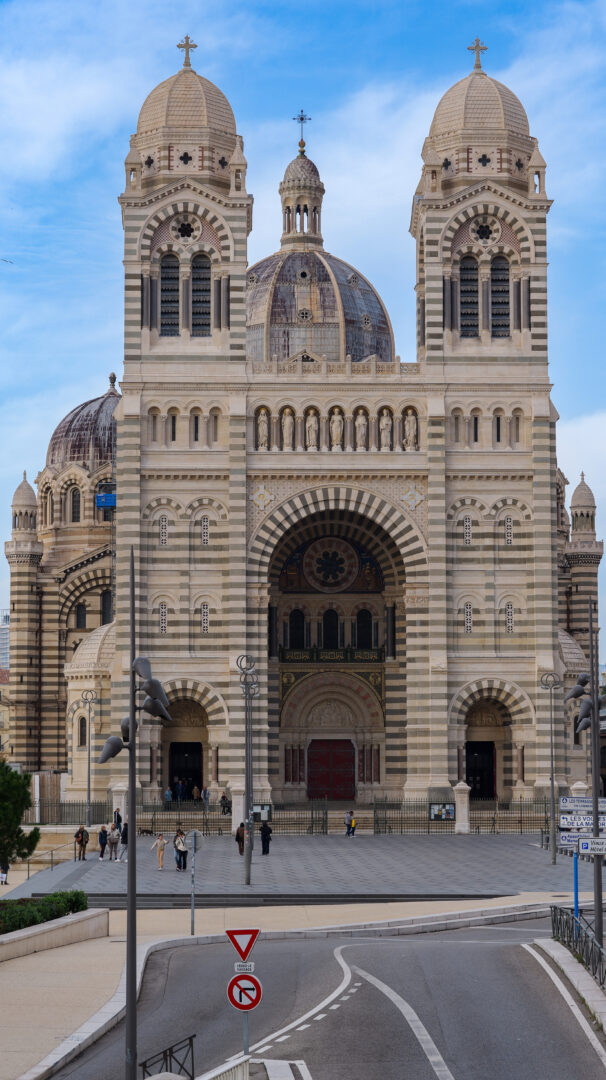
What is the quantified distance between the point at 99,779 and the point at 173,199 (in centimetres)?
2279

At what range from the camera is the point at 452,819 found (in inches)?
2181

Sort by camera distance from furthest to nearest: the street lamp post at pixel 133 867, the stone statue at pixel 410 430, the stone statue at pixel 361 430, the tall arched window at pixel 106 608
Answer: the tall arched window at pixel 106 608 < the stone statue at pixel 410 430 < the stone statue at pixel 361 430 < the street lamp post at pixel 133 867

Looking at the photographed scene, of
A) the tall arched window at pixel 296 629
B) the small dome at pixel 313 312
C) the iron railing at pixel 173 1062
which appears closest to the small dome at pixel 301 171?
the small dome at pixel 313 312

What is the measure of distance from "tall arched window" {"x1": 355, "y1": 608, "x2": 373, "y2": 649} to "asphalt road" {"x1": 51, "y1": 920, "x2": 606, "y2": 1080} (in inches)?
1514

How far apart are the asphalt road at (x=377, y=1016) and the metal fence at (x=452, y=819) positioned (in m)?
27.7

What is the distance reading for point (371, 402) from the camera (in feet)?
197

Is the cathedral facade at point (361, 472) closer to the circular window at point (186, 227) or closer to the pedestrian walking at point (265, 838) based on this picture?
the circular window at point (186, 227)

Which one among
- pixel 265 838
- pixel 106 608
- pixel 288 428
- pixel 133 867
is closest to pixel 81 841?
pixel 265 838

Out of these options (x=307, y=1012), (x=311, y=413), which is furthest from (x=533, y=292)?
(x=307, y=1012)

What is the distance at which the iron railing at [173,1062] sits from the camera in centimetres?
1698

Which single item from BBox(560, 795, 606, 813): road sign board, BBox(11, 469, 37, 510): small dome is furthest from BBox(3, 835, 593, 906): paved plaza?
BBox(11, 469, 37, 510): small dome

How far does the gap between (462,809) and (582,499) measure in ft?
102

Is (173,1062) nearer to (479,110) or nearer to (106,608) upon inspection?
(479,110)

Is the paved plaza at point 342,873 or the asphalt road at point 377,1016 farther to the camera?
the paved plaza at point 342,873
